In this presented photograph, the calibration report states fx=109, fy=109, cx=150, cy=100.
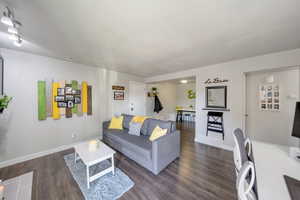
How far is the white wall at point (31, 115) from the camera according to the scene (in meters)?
2.36

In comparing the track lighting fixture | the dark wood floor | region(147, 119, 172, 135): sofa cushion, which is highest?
the track lighting fixture

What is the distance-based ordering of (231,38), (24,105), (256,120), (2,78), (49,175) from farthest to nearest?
(256,120)
(24,105)
(2,78)
(49,175)
(231,38)

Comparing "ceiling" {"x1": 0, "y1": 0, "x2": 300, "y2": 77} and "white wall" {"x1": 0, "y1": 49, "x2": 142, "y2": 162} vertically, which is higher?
"ceiling" {"x1": 0, "y1": 0, "x2": 300, "y2": 77}

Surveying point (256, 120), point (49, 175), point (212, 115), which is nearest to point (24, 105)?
point (49, 175)

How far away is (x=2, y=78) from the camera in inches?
90.0

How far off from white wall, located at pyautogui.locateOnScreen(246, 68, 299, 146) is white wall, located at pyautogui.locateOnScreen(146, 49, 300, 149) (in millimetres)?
648

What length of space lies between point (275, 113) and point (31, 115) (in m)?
6.30

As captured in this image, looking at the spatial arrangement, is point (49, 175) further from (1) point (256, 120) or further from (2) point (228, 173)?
(1) point (256, 120)

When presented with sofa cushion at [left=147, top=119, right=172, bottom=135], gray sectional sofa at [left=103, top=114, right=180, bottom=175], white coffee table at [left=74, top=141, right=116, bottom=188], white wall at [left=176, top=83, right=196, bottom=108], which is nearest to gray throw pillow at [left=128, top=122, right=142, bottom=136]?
gray sectional sofa at [left=103, top=114, right=180, bottom=175]

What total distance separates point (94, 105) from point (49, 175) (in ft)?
6.60

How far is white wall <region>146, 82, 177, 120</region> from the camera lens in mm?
5703

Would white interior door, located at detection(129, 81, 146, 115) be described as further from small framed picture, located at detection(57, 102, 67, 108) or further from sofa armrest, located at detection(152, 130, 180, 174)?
sofa armrest, located at detection(152, 130, 180, 174)

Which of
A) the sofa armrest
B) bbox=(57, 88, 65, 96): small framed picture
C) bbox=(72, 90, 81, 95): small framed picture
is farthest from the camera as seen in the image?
bbox=(72, 90, 81, 95): small framed picture

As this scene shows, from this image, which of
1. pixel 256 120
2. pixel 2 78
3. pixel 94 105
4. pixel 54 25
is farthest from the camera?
pixel 94 105
